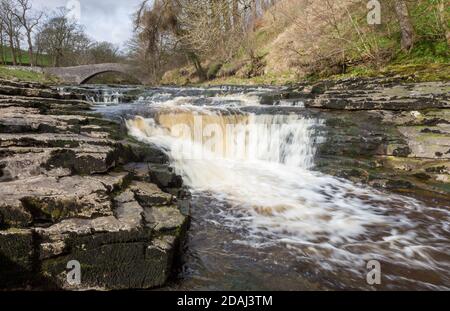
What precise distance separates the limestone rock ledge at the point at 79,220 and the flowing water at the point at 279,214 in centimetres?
41

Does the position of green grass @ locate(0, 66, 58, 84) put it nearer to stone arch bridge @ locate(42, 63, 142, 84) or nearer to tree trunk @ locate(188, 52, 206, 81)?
stone arch bridge @ locate(42, 63, 142, 84)

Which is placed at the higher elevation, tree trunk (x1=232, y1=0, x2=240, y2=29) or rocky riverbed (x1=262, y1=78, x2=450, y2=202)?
tree trunk (x1=232, y1=0, x2=240, y2=29)

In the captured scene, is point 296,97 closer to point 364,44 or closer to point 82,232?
point 364,44

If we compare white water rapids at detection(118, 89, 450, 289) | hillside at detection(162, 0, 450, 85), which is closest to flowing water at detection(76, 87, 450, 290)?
white water rapids at detection(118, 89, 450, 289)

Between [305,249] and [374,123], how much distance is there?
447 centimetres

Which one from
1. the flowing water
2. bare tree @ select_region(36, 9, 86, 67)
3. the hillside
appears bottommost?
the flowing water

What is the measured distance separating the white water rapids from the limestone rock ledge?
119 centimetres

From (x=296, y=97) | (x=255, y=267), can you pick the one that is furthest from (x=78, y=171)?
(x=296, y=97)

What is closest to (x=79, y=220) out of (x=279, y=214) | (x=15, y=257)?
(x=15, y=257)

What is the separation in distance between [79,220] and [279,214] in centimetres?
265

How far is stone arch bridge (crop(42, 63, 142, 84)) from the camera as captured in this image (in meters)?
29.2

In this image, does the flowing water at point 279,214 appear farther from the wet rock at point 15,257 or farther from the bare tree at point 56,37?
the bare tree at point 56,37

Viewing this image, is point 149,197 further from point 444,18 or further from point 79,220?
point 444,18

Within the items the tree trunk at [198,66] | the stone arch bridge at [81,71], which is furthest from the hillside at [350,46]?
the stone arch bridge at [81,71]
